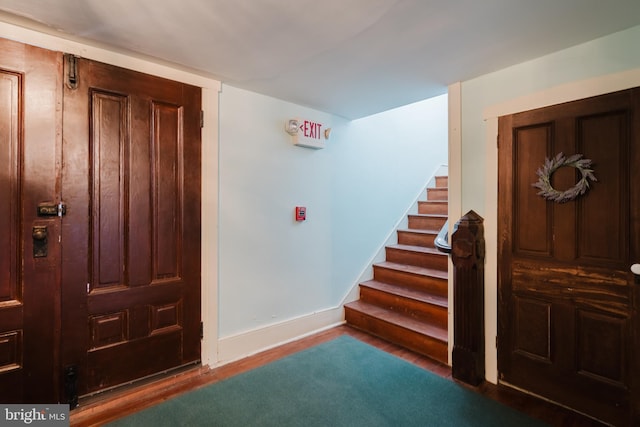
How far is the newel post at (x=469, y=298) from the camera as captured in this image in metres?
2.25

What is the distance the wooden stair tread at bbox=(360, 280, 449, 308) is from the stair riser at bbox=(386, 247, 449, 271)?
0.34m

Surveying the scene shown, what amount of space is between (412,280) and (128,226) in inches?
104

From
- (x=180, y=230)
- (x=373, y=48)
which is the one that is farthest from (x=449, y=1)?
(x=180, y=230)

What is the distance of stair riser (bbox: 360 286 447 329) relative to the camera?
9.21 ft

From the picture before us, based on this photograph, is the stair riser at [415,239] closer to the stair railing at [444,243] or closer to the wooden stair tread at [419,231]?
the wooden stair tread at [419,231]

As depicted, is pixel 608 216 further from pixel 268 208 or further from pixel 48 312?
pixel 48 312

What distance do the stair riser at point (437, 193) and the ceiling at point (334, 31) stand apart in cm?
217

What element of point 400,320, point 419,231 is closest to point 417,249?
point 419,231

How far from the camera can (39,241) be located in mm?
1782

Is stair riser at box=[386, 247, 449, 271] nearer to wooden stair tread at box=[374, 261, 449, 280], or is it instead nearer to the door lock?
wooden stair tread at box=[374, 261, 449, 280]

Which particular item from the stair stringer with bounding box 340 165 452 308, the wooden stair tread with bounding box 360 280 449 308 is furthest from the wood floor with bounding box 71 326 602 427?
the stair stringer with bounding box 340 165 452 308

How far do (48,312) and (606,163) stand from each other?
3362 mm

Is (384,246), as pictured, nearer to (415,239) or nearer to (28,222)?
(415,239)

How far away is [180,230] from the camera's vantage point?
2273mm
